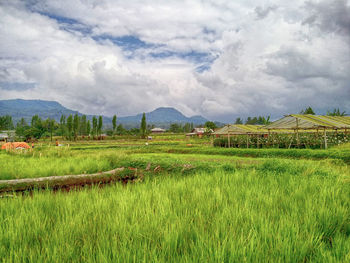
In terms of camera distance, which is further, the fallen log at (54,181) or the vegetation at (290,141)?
the vegetation at (290,141)

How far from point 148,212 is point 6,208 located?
2.08m

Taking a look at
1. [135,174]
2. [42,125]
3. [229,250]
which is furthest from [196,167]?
[42,125]

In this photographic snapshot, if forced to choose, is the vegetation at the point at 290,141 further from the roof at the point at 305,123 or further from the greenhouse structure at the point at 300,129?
the roof at the point at 305,123

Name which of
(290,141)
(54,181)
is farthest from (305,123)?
(54,181)

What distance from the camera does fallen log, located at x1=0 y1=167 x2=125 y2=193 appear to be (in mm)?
5949

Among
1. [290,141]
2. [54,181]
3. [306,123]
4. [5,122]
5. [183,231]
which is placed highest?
[5,122]

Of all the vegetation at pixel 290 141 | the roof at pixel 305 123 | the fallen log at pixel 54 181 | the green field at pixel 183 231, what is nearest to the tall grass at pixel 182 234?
the green field at pixel 183 231

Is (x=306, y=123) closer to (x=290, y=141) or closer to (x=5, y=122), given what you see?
(x=290, y=141)

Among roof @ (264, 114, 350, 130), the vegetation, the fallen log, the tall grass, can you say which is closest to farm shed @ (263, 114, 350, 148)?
roof @ (264, 114, 350, 130)

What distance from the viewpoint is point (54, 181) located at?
639 centimetres

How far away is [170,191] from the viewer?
3.98 m

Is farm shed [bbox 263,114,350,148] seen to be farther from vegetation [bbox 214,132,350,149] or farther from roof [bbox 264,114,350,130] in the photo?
vegetation [bbox 214,132,350,149]

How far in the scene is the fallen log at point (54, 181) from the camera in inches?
234

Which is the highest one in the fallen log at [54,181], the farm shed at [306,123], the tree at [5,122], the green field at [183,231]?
the tree at [5,122]
